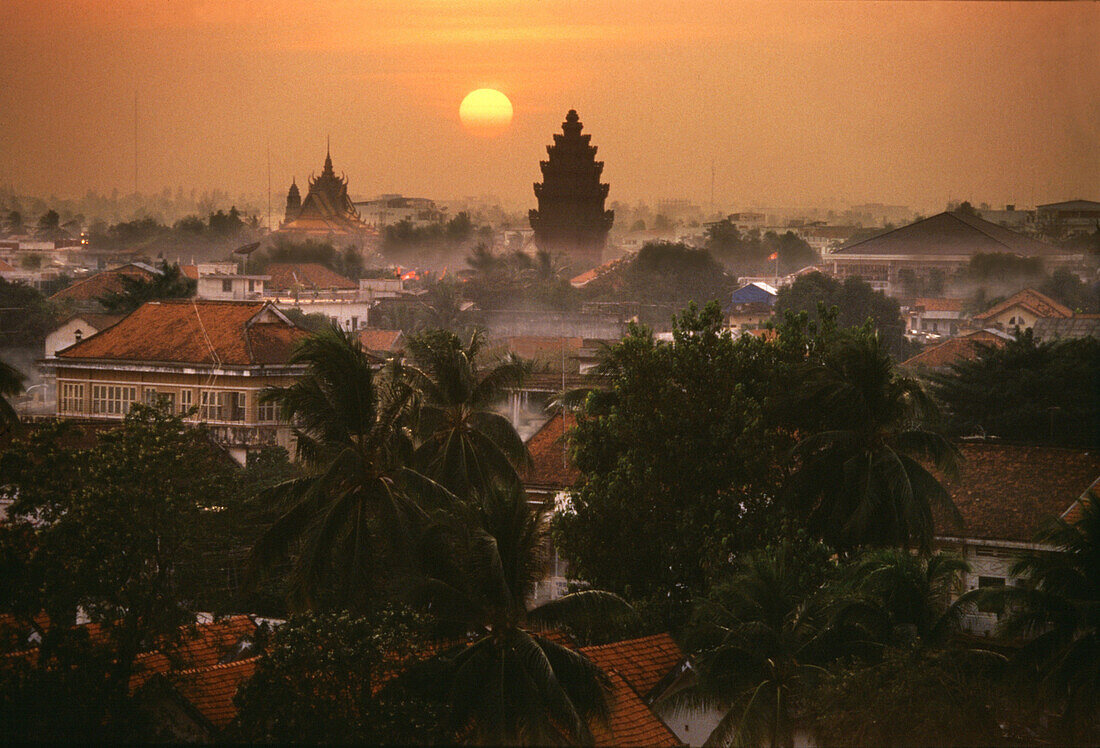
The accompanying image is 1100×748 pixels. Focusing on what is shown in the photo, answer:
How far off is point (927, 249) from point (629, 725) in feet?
74.5

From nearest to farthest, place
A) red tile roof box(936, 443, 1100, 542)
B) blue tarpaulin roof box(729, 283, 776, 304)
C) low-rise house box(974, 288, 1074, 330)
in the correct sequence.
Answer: red tile roof box(936, 443, 1100, 542) < low-rise house box(974, 288, 1074, 330) < blue tarpaulin roof box(729, 283, 776, 304)

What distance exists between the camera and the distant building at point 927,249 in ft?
80.9

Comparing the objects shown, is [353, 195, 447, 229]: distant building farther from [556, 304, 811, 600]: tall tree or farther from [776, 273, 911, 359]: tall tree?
[556, 304, 811, 600]: tall tree

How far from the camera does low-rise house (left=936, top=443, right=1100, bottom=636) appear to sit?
379 inches

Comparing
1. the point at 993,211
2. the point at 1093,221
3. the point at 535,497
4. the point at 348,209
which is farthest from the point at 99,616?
the point at 348,209

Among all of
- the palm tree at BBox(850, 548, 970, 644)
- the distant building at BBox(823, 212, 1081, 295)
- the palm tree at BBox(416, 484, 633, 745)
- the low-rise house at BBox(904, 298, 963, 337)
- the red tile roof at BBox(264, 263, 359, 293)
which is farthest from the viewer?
the low-rise house at BBox(904, 298, 963, 337)

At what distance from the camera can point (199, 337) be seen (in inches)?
510

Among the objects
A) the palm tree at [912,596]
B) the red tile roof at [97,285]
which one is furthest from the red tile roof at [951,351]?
the palm tree at [912,596]

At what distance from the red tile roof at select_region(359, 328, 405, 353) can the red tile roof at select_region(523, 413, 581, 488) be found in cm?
832

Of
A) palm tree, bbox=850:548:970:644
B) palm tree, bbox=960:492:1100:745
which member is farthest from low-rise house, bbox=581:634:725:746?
palm tree, bbox=960:492:1100:745

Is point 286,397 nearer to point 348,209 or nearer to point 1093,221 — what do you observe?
point 1093,221

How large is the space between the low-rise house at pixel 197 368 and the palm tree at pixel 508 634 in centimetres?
620

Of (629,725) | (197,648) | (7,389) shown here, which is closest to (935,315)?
(7,389)

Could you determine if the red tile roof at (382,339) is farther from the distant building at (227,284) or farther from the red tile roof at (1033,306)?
the red tile roof at (1033,306)
